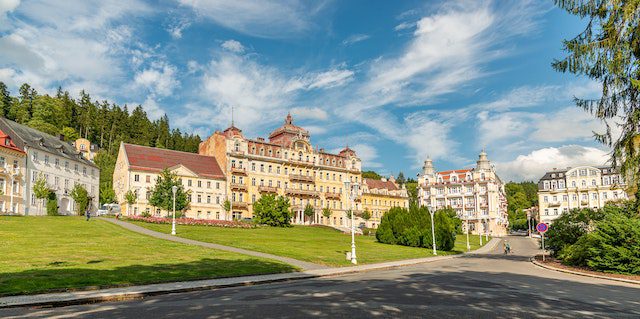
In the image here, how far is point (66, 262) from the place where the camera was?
794 inches

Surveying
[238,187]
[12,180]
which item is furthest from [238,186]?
[12,180]

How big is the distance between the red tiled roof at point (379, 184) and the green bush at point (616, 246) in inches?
3106

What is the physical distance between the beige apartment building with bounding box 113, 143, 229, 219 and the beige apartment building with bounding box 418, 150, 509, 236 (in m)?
50.5

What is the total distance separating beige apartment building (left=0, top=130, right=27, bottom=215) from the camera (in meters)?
49.6

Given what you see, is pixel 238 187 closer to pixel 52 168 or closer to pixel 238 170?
pixel 238 170

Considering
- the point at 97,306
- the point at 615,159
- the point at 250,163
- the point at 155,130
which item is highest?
the point at 155,130

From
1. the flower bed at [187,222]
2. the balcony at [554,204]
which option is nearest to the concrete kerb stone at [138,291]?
the flower bed at [187,222]

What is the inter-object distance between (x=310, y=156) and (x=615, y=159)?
226 feet

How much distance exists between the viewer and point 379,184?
348ft

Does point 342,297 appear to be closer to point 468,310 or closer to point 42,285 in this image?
point 468,310

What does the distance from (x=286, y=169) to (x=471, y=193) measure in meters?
48.6

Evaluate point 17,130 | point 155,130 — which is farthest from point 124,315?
point 155,130

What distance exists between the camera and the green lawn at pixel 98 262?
51.8 ft

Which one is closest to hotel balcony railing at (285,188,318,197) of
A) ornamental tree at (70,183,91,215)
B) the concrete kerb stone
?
ornamental tree at (70,183,91,215)
